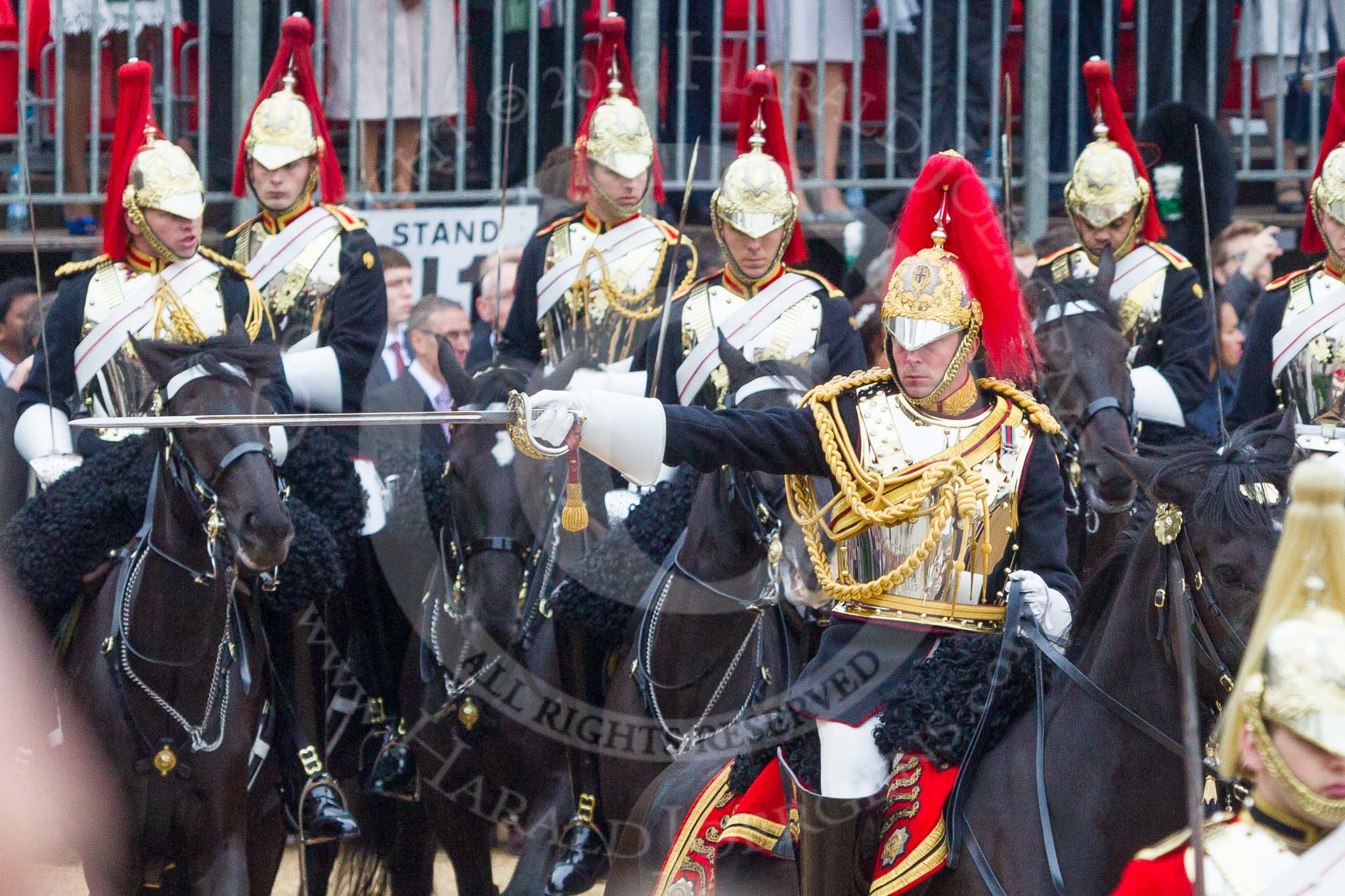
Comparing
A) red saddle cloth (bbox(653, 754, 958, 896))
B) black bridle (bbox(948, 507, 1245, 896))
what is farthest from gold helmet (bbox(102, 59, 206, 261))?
black bridle (bbox(948, 507, 1245, 896))

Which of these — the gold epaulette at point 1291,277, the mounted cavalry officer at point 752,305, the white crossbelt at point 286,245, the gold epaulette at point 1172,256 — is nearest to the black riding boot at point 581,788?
the mounted cavalry officer at point 752,305

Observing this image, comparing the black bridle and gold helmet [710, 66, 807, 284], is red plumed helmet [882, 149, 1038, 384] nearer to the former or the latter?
the black bridle

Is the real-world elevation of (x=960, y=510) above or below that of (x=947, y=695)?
above

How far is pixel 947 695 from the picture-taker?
4.33 metres

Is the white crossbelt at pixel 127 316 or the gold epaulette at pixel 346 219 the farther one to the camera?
the gold epaulette at pixel 346 219

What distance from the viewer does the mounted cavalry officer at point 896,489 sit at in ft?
14.5

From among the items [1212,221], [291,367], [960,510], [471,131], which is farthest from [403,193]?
[960,510]

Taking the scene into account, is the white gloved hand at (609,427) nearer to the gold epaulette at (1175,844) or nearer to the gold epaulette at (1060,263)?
the gold epaulette at (1175,844)

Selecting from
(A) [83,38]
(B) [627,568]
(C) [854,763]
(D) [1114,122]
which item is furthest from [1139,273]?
(A) [83,38]

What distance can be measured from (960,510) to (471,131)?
5767mm

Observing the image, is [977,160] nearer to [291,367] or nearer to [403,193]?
[403,193]

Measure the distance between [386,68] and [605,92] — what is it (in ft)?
5.65

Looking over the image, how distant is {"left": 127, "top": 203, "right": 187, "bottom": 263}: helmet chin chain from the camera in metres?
6.99

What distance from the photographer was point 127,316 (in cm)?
682
